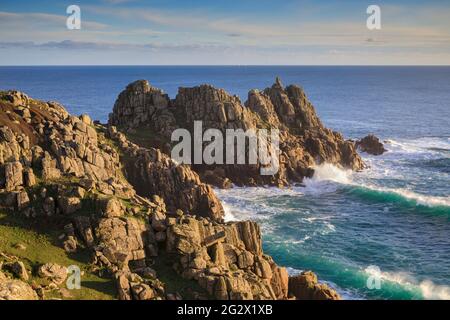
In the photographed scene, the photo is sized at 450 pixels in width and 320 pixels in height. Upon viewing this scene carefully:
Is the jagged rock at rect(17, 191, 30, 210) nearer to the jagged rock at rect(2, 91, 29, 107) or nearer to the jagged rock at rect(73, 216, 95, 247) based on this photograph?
the jagged rock at rect(73, 216, 95, 247)

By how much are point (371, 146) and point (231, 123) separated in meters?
46.3

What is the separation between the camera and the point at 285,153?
11169cm

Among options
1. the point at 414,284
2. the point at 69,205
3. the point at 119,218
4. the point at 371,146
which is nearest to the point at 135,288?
the point at 119,218

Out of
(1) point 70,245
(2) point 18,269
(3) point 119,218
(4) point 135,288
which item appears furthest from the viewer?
(3) point 119,218

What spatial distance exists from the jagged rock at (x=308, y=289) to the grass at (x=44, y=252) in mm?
19215

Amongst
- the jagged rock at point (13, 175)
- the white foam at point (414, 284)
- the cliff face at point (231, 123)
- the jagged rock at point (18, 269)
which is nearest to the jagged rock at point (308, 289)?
the white foam at point (414, 284)

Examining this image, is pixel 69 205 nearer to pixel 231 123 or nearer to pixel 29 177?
pixel 29 177

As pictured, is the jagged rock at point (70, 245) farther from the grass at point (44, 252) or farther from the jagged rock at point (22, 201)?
the jagged rock at point (22, 201)

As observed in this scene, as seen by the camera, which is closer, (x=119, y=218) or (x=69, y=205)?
(x=119, y=218)

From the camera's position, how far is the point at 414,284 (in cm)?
6250

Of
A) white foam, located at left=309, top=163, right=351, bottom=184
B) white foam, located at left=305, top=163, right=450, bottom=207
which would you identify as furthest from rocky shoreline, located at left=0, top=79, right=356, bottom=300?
white foam, located at left=309, top=163, right=351, bottom=184

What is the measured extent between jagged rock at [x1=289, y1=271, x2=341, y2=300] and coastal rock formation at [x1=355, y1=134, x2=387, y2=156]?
87159mm

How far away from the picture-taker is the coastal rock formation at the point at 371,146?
137 m

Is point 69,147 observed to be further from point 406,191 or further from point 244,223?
point 406,191
